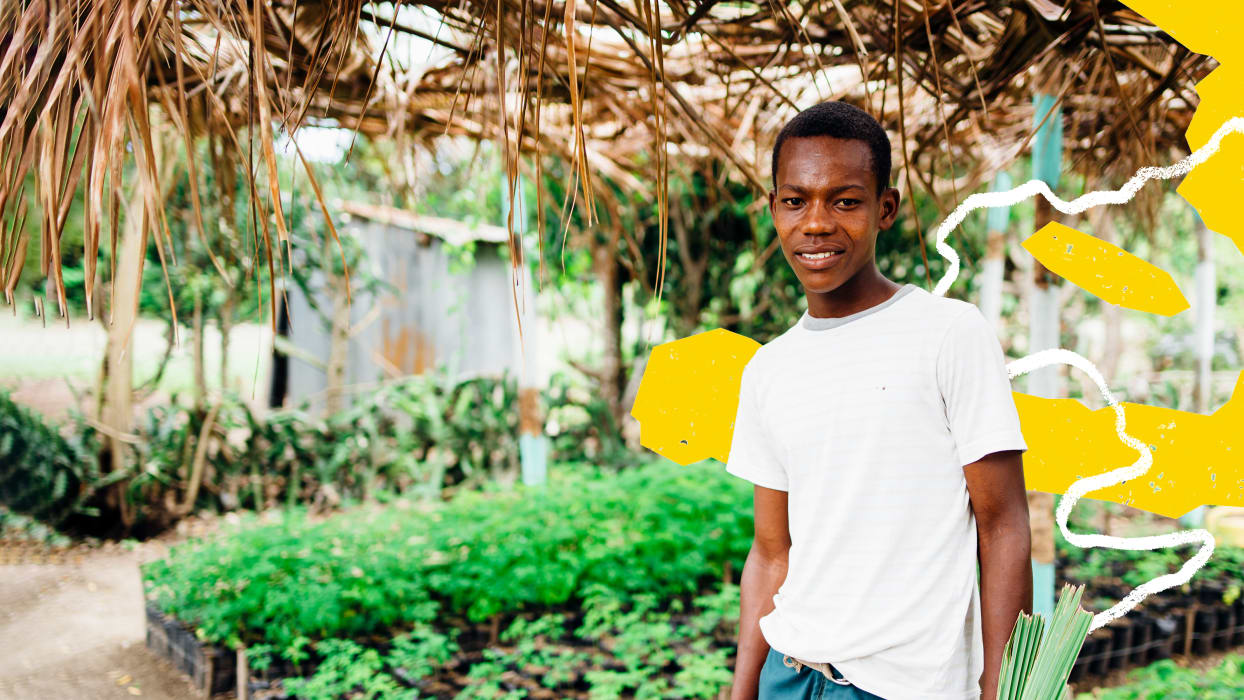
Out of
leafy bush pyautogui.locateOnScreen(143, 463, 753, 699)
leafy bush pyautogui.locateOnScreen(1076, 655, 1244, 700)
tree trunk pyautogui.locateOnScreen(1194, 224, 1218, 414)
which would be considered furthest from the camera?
tree trunk pyautogui.locateOnScreen(1194, 224, 1218, 414)

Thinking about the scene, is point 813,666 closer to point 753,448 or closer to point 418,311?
point 753,448

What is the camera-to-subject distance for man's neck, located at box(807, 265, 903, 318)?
51.4 inches

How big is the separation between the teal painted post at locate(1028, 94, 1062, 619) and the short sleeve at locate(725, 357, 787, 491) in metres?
1.51

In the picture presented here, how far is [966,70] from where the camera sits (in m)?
2.39

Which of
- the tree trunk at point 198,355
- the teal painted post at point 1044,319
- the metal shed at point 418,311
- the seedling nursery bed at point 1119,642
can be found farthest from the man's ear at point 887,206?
the metal shed at point 418,311

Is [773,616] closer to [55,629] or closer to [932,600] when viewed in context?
[932,600]

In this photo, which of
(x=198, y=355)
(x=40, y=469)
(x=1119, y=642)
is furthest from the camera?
(x=198, y=355)

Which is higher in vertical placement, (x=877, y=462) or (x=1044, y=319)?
(x=1044, y=319)

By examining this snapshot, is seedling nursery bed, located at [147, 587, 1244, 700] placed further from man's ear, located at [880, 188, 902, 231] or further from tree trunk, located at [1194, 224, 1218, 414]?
man's ear, located at [880, 188, 902, 231]
